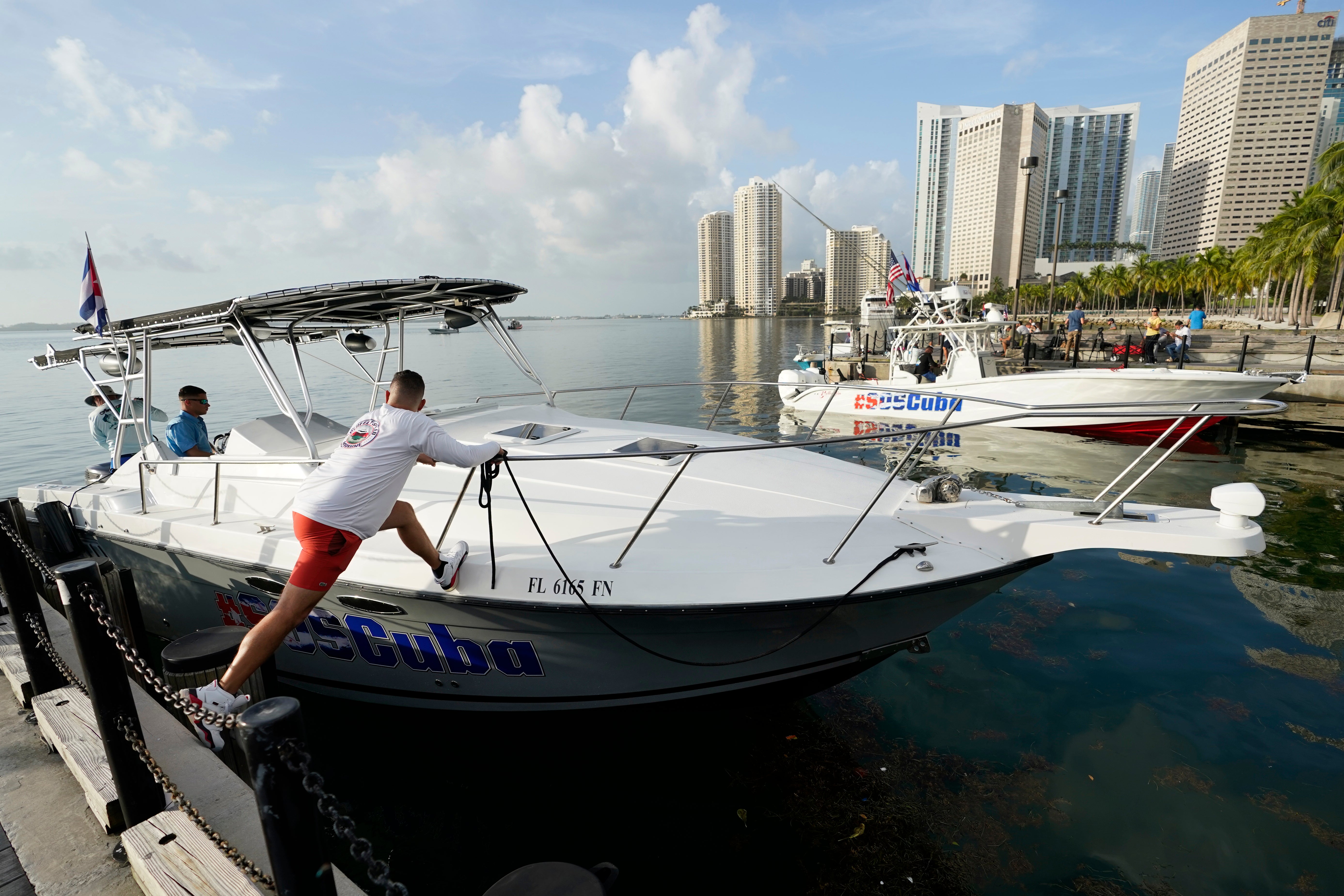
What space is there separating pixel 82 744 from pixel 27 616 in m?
1.01

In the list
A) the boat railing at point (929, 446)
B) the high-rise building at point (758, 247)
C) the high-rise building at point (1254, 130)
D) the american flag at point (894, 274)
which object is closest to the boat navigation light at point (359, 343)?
the boat railing at point (929, 446)

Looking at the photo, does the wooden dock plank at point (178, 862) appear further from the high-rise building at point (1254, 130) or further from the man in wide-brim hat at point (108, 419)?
the high-rise building at point (1254, 130)

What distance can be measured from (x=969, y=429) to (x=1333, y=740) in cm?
1093

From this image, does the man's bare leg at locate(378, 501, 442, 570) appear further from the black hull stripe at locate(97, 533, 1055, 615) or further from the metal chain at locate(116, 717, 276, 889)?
the metal chain at locate(116, 717, 276, 889)

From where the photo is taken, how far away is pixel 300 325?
551 centimetres

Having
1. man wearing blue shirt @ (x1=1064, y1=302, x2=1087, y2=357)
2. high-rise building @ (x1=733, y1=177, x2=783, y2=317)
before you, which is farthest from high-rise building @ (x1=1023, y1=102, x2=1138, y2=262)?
man wearing blue shirt @ (x1=1064, y1=302, x2=1087, y2=357)

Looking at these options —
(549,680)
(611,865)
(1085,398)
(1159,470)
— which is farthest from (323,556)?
(1085,398)

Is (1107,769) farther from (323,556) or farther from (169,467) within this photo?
(169,467)

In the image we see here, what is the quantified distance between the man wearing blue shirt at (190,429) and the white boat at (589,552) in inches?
9.5

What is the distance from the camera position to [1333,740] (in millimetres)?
4000

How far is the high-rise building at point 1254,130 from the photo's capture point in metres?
91.4

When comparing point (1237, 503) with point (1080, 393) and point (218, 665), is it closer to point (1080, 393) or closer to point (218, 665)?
point (218, 665)

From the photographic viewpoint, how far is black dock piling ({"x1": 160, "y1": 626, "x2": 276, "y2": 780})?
2939 mm

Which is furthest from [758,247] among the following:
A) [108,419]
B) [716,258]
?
[108,419]
